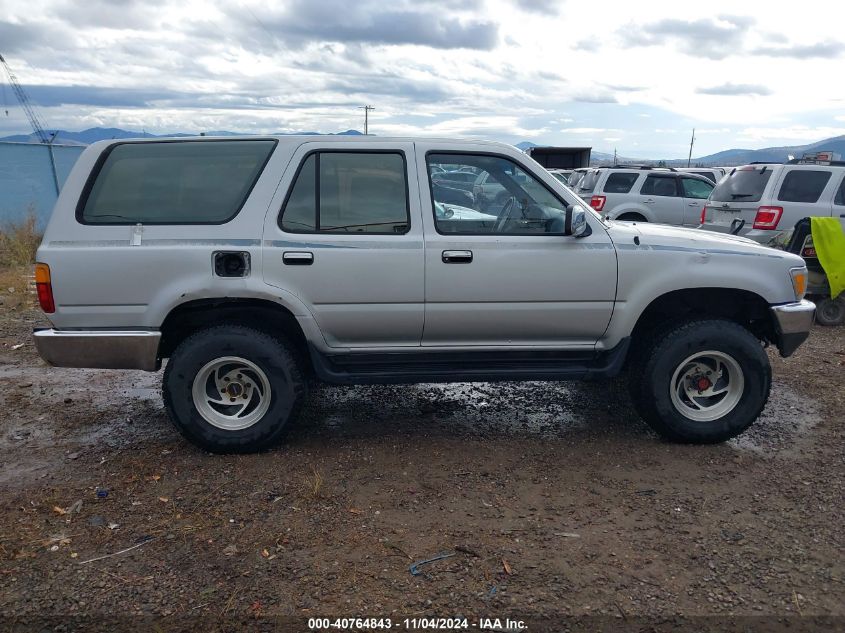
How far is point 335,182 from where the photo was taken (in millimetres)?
4273

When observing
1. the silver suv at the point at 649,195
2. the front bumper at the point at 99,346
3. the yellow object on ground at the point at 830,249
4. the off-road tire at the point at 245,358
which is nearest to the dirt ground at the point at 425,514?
the off-road tire at the point at 245,358

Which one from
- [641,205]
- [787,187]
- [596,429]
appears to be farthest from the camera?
[641,205]

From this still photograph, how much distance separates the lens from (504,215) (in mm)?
4328

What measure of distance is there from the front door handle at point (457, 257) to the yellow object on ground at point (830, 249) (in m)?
5.23

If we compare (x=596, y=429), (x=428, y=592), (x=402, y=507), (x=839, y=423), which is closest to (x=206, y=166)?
(x=402, y=507)

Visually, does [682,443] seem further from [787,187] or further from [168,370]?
[787,187]

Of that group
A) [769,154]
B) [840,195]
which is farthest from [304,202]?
[769,154]

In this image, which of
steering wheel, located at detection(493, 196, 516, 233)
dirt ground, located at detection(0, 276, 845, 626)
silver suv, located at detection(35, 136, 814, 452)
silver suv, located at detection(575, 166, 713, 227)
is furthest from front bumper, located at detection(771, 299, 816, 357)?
silver suv, located at detection(575, 166, 713, 227)

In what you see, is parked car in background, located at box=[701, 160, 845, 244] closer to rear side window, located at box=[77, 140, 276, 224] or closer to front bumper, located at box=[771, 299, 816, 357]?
front bumper, located at box=[771, 299, 816, 357]

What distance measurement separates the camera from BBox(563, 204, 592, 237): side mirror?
13.5ft

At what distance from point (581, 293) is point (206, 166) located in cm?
248

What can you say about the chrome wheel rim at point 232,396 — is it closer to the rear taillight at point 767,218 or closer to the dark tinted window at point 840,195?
the rear taillight at point 767,218

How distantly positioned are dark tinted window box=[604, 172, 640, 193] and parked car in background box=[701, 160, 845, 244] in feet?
14.1

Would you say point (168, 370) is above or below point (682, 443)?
above
